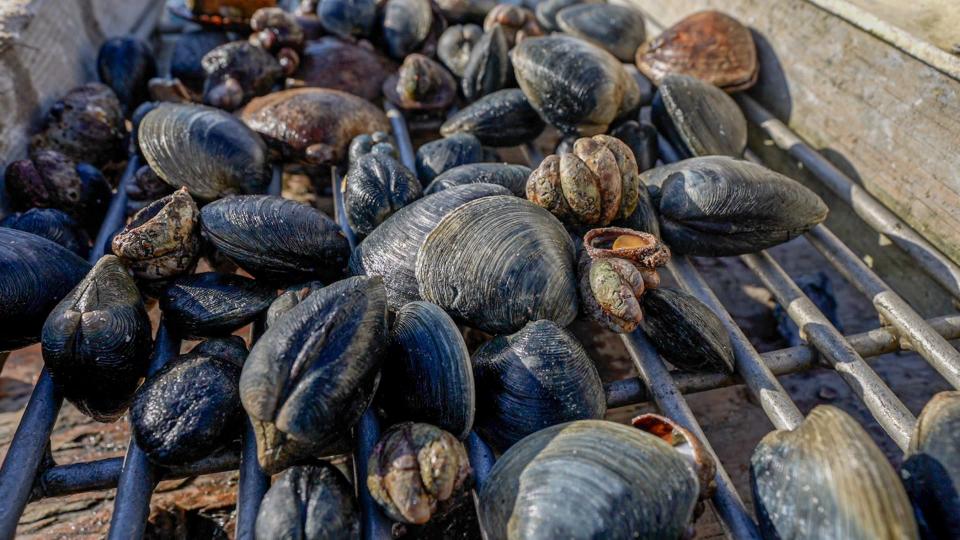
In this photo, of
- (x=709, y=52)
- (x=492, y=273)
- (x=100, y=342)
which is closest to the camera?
(x=100, y=342)

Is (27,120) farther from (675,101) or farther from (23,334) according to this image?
(675,101)

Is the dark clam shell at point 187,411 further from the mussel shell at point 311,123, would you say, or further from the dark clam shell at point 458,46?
the dark clam shell at point 458,46

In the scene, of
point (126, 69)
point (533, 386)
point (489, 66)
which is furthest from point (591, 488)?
point (126, 69)

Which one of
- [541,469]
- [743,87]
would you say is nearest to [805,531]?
[541,469]

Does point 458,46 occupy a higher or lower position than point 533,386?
higher

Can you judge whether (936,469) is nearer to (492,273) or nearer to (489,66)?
(492,273)

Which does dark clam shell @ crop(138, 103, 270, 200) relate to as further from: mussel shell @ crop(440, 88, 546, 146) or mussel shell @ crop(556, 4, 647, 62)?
mussel shell @ crop(556, 4, 647, 62)

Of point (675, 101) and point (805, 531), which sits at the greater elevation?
point (675, 101)

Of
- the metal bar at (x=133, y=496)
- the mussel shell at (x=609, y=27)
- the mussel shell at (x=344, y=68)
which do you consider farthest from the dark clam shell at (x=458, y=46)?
the metal bar at (x=133, y=496)
